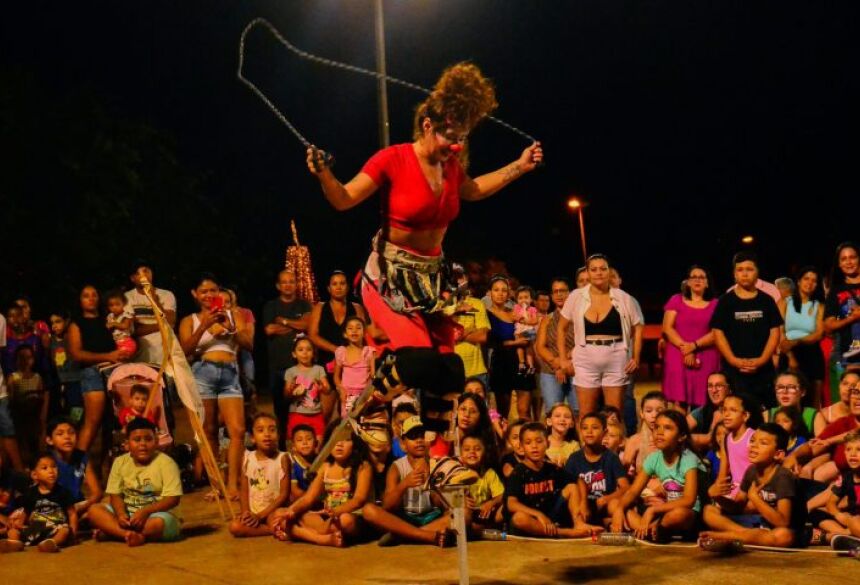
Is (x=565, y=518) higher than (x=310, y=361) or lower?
lower

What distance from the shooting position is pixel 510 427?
24.0 ft

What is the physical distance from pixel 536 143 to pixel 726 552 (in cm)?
244

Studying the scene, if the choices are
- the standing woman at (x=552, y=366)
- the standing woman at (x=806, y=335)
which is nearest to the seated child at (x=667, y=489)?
the standing woman at (x=552, y=366)

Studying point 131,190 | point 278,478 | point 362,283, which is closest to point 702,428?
point 278,478

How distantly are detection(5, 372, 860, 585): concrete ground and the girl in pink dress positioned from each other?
1932 mm

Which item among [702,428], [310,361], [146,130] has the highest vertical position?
[146,130]

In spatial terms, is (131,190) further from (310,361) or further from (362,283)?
(362,283)

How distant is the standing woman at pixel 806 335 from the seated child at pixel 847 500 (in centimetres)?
240

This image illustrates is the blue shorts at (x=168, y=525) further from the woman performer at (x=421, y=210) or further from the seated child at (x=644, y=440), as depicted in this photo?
the seated child at (x=644, y=440)

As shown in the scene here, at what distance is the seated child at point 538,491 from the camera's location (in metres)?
6.45

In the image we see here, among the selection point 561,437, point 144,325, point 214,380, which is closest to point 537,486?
point 561,437

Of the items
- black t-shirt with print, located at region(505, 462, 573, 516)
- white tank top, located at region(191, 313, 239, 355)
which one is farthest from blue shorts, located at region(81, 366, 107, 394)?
black t-shirt with print, located at region(505, 462, 573, 516)

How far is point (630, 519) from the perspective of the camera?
21.0ft

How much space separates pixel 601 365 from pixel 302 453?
7.30 feet
